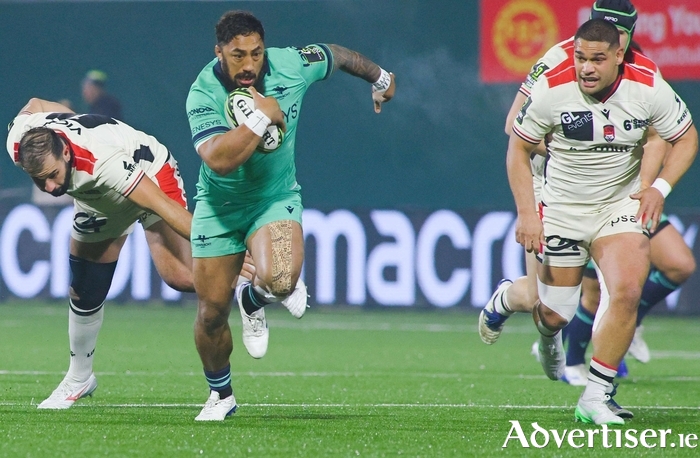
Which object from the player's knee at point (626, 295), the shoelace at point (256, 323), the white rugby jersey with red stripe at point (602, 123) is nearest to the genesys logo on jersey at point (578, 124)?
the white rugby jersey with red stripe at point (602, 123)

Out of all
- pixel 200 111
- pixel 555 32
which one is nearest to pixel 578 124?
pixel 200 111

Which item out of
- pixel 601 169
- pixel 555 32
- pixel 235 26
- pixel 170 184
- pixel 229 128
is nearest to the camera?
pixel 235 26

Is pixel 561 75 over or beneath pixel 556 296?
over

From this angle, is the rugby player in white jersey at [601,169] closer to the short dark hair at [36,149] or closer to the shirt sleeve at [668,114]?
the shirt sleeve at [668,114]

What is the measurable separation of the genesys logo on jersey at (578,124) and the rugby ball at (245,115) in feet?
5.00

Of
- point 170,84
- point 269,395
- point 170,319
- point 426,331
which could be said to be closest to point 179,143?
point 170,84

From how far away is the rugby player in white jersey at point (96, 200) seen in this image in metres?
6.65

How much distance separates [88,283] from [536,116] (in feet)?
9.13

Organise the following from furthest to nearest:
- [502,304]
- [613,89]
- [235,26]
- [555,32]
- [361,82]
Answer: [361,82] < [555,32] < [502,304] < [613,89] < [235,26]

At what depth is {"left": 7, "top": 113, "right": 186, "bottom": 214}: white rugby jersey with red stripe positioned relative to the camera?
6.66m

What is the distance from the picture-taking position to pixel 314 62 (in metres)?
6.96

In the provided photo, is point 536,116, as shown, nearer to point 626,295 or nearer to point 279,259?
point 626,295

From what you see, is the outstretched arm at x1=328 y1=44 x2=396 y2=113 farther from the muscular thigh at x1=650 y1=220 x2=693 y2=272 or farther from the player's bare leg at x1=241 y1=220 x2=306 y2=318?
the muscular thigh at x1=650 y1=220 x2=693 y2=272

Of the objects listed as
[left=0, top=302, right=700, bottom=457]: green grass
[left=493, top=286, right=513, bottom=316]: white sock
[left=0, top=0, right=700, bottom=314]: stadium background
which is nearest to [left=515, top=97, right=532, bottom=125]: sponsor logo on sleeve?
[left=0, top=302, right=700, bottom=457]: green grass
